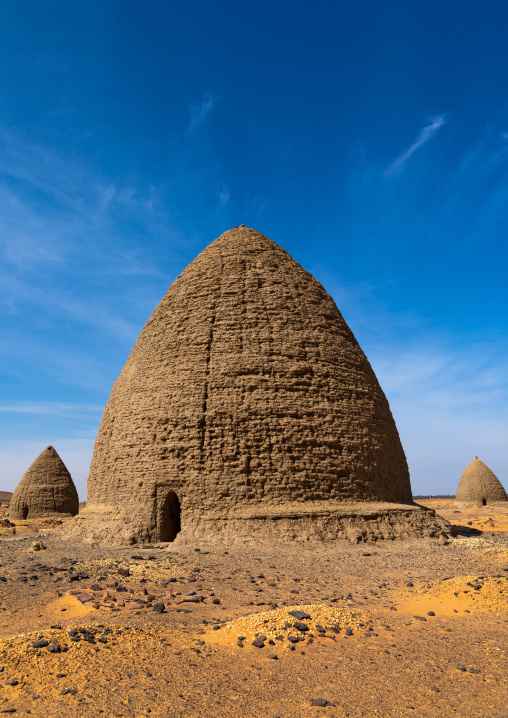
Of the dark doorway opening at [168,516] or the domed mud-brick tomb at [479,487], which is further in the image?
the domed mud-brick tomb at [479,487]

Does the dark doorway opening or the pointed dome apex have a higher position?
the pointed dome apex

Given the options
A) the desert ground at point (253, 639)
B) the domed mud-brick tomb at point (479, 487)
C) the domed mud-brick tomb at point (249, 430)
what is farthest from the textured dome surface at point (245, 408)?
the domed mud-brick tomb at point (479, 487)

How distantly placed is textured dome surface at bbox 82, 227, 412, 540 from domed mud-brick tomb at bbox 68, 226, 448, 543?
34 millimetres

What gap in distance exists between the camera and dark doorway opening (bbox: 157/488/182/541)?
1191 centimetres

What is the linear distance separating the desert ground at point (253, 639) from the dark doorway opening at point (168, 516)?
3023 millimetres

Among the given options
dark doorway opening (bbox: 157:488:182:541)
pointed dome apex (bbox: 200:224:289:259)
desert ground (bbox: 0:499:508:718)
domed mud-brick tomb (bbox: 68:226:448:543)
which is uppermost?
pointed dome apex (bbox: 200:224:289:259)

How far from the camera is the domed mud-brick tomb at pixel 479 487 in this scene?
31.6 meters

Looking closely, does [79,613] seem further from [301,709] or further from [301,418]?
[301,418]

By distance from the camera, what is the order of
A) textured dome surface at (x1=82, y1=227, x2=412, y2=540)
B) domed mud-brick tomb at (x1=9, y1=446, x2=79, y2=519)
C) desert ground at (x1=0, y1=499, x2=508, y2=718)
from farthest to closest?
1. domed mud-brick tomb at (x1=9, y1=446, x2=79, y2=519)
2. textured dome surface at (x1=82, y1=227, x2=412, y2=540)
3. desert ground at (x1=0, y1=499, x2=508, y2=718)

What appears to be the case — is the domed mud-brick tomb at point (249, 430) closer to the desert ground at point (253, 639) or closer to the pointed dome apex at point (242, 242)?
the pointed dome apex at point (242, 242)

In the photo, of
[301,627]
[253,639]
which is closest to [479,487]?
[301,627]

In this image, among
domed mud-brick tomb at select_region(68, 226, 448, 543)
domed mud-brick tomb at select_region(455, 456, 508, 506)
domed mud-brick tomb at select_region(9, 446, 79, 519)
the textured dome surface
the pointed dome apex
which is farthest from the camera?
domed mud-brick tomb at select_region(455, 456, 508, 506)

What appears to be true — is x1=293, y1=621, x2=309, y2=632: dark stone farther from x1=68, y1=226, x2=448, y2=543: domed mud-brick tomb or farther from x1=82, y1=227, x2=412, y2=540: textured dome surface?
x1=82, y1=227, x2=412, y2=540: textured dome surface

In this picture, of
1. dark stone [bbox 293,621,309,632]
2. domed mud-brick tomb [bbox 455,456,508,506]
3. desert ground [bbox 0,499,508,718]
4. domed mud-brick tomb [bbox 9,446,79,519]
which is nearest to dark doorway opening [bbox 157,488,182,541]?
desert ground [bbox 0,499,508,718]
